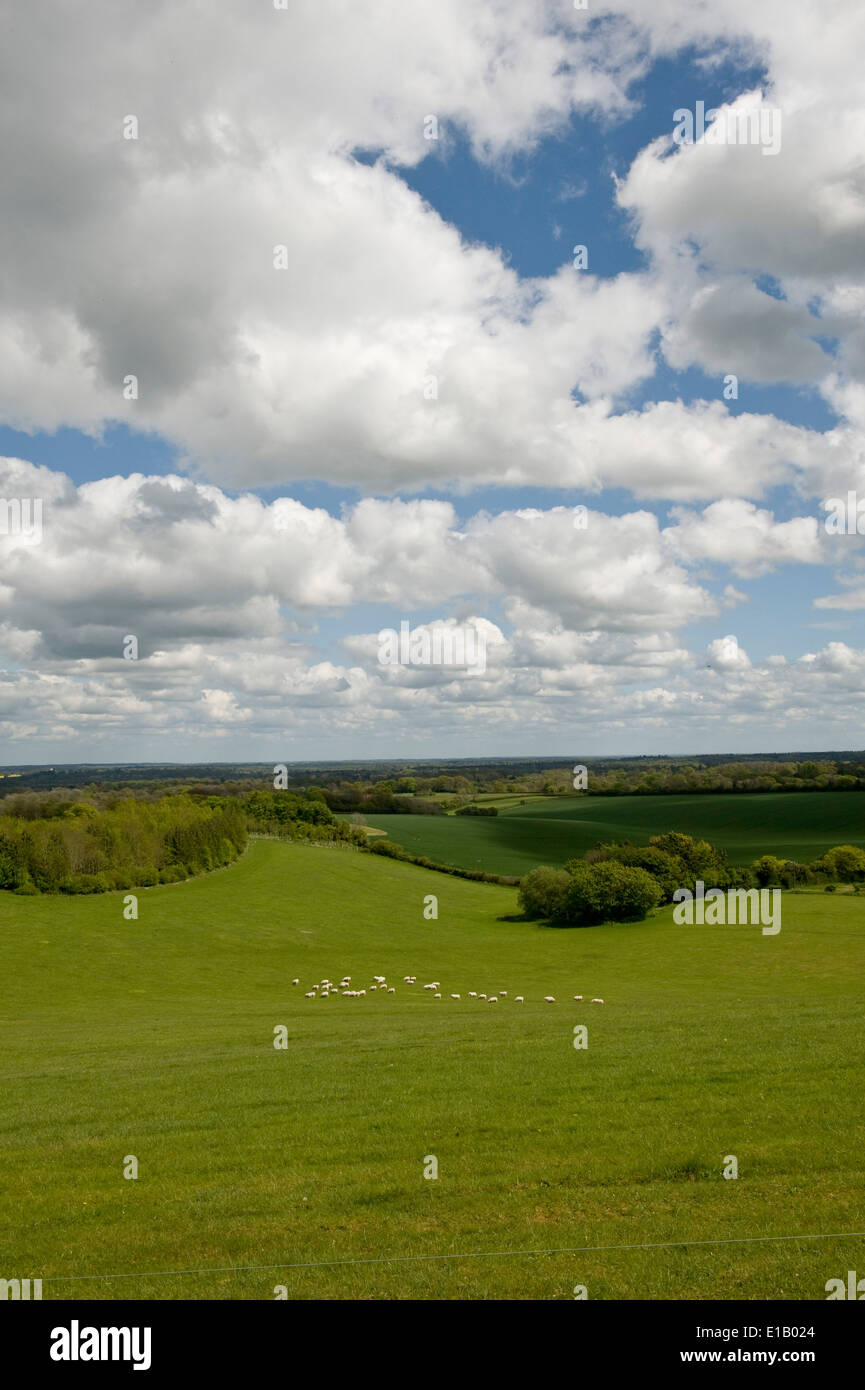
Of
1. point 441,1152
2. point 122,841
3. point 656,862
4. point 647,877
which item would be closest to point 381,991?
point 441,1152

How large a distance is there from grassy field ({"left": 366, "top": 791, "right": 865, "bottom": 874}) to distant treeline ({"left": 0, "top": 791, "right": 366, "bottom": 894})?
54.8 feet

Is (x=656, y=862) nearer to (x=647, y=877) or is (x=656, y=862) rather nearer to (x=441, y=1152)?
(x=647, y=877)

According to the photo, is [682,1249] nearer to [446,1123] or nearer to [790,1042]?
[446,1123]

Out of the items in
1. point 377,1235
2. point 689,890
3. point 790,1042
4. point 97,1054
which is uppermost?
point 377,1235

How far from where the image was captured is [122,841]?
89.4 metres

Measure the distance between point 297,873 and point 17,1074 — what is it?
242 ft

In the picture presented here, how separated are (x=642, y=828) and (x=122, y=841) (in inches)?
3083

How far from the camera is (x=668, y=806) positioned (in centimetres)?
14588

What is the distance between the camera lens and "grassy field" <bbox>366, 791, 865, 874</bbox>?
4345 inches

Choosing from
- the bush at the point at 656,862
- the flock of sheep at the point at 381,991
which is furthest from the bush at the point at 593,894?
the flock of sheep at the point at 381,991

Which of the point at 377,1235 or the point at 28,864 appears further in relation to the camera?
the point at 28,864

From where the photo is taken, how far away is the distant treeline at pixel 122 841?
261 ft

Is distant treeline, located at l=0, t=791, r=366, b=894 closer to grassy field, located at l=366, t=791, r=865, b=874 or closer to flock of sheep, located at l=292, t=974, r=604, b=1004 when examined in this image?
grassy field, located at l=366, t=791, r=865, b=874
